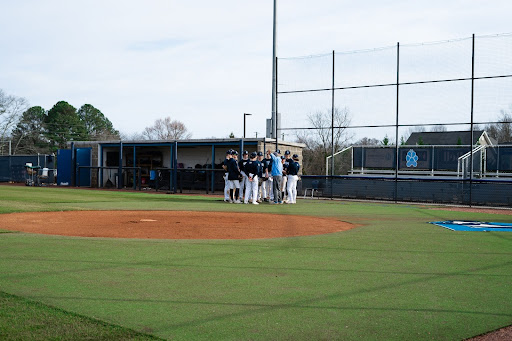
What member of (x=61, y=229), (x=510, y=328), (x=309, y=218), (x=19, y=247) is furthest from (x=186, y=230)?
(x=510, y=328)

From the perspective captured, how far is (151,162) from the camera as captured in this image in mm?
32500

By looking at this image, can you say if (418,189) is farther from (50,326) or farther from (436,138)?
(436,138)

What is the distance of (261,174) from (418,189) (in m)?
7.08

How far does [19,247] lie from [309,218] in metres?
7.83

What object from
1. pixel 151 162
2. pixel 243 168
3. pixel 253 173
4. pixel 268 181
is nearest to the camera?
pixel 253 173

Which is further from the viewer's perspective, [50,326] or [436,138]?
[436,138]

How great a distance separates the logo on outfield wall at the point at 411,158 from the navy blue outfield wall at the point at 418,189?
1217cm

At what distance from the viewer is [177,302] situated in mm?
4480

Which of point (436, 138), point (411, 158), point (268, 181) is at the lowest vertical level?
point (268, 181)

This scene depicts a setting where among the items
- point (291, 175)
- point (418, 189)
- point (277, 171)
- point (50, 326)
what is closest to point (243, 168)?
point (277, 171)

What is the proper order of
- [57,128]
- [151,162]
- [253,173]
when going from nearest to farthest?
[253,173] → [151,162] → [57,128]

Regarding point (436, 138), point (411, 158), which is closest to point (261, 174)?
point (411, 158)

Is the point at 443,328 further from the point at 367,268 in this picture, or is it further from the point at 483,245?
the point at 483,245

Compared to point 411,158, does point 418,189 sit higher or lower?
lower
